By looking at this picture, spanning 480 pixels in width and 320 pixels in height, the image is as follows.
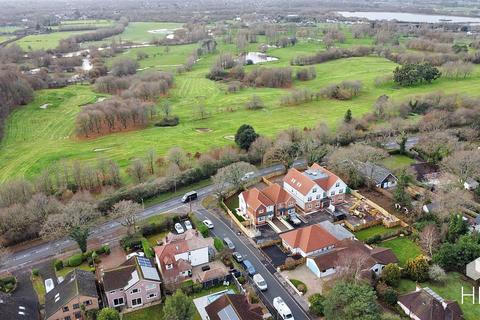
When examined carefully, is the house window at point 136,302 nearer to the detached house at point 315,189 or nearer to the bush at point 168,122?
the detached house at point 315,189

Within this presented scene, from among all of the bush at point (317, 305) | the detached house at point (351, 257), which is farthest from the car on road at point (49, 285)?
the detached house at point (351, 257)

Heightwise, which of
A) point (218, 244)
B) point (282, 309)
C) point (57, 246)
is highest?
point (282, 309)

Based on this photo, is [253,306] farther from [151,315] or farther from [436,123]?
[436,123]

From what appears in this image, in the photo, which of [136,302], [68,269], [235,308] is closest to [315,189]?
[235,308]

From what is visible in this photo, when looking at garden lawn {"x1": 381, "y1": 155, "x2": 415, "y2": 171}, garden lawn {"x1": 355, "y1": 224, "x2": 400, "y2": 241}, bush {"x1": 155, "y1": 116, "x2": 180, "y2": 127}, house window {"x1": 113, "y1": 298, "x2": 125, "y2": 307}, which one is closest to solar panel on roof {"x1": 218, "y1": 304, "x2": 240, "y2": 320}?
house window {"x1": 113, "y1": 298, "x2": 125, "y2": 307}

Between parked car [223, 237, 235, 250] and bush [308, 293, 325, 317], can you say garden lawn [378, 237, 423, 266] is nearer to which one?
bush [308, 293, 325, 317]

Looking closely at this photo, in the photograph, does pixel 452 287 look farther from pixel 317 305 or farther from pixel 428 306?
pixel 317 305
